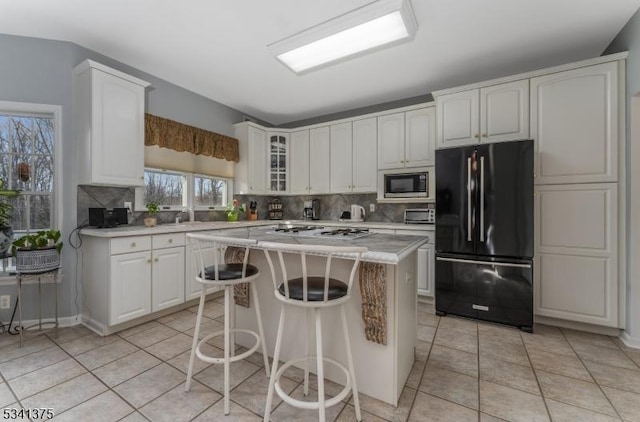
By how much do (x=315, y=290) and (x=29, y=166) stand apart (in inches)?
124

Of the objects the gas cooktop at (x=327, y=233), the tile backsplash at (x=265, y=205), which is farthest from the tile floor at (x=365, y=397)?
the tile backsplash at (x=265, y=205)

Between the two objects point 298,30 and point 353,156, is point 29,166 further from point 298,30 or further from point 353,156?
point 353,156

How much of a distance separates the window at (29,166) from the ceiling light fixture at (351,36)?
2.46 m

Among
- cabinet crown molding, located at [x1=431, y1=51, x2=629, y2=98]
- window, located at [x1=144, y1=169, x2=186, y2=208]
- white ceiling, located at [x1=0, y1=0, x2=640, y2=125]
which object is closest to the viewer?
white ceiling, located at [x1=0, y1=0, x2=640, y2=125]

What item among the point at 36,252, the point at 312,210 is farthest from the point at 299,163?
the point at 36,252

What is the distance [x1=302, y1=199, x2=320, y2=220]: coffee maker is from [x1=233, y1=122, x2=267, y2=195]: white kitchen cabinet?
2.55 ft

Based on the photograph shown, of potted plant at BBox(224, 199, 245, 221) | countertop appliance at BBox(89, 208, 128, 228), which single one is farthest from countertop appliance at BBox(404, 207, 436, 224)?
countertop appliance at BBox(89, 208, 128, 228)

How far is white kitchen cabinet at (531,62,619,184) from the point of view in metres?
2.47

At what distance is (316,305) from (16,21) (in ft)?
11.2

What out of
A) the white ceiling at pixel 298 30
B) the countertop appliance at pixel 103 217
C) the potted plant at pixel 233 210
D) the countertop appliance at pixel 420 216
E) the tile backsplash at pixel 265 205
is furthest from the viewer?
the potted plant at pixel 233 210

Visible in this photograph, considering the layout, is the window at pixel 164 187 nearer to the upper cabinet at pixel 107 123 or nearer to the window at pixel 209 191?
the window at pixel 209 191

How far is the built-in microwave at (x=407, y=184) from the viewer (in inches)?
141

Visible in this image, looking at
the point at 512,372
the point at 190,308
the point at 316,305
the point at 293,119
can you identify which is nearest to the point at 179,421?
the point at 316,305

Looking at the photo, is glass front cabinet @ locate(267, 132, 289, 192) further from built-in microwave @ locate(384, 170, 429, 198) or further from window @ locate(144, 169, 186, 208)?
built-in microwave @ locate(384, 170, 429, 198)
